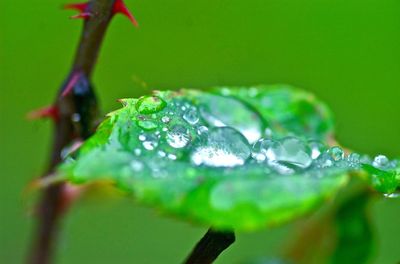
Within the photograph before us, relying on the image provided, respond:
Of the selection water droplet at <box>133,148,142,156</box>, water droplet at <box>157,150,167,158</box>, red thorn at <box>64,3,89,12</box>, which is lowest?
water droplet at <box>157,150,167,158</box>

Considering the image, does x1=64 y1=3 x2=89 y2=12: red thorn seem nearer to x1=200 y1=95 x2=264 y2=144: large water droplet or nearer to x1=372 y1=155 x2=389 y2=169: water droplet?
x1=200 y1=95 x2=264 y2=144: large water droplet

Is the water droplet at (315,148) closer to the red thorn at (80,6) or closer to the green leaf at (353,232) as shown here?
the green leaf at (353,232)

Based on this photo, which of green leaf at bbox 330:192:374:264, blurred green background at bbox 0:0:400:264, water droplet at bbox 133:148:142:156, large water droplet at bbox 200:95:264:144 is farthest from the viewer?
blurred green background at bbox 0:0:400:264

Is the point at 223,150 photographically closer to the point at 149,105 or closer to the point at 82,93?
the point at 149,105

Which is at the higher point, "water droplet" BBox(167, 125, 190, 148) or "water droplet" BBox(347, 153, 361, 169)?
"water droplet" BBox(167, 125, 190, 148)

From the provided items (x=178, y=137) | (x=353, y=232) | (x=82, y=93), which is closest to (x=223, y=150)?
(x=178, y=137)

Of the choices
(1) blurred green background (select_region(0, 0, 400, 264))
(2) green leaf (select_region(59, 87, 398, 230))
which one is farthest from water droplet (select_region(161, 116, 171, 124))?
(1) blurred green background (select_region(0, 0, 400, 264))
